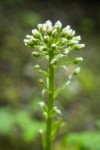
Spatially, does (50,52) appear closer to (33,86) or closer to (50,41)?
(50,41)

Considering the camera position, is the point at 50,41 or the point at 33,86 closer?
the point at 50,41

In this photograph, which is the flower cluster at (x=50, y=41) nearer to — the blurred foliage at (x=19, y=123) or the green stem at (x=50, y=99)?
the green stem at (x=50, y=99)

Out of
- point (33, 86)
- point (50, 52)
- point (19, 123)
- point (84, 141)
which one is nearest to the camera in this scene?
point (50, 52)

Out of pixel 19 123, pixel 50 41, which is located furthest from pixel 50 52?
pixel 19 123

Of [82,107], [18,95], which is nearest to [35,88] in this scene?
[18,95]

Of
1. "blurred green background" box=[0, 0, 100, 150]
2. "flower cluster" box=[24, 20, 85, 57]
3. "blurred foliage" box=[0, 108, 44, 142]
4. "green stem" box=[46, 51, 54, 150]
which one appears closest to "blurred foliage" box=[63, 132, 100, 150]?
"blurred green background" box=[0, 0, 100, 150]

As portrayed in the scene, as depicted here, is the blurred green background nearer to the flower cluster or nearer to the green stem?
the green stem

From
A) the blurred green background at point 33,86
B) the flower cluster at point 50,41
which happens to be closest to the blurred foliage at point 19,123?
the blurred green background at point 33,86

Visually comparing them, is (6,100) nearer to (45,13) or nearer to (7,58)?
(7,58)

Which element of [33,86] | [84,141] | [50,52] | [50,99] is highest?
[33,86]
